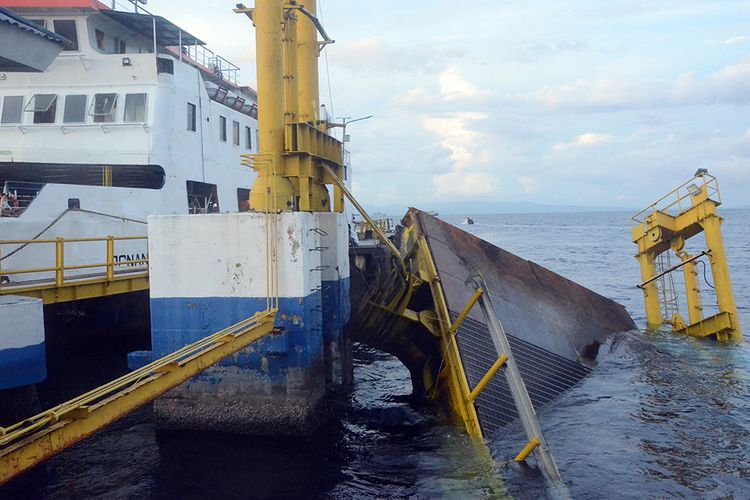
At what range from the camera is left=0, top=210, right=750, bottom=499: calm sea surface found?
742cm

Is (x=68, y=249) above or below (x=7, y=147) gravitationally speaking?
below

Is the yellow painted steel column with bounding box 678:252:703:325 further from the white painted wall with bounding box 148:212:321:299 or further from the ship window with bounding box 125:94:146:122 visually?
the ship window with bounding box 125:94:146:122

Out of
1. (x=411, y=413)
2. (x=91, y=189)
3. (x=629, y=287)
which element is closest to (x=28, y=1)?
(x=91, y=189)

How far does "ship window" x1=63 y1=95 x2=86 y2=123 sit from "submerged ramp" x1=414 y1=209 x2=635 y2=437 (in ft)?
30.9

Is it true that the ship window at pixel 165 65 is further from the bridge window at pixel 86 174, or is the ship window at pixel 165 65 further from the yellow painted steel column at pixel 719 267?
the yellow painted steel column at pixel 719 267

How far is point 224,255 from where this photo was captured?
891 centimetres

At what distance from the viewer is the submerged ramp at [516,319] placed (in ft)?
31.9

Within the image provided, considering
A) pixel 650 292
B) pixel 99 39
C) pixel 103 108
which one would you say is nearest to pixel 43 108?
pixel 103 108


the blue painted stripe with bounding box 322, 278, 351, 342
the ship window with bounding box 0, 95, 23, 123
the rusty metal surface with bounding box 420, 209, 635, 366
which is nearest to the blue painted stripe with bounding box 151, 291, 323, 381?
the blue painted stripe with bounding box 322, 278, 351, 342

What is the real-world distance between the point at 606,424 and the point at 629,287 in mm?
25626

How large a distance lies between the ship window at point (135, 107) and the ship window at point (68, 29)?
2.53 meters

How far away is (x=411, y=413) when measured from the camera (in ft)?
34.8

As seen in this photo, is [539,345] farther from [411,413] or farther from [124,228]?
[124,228]

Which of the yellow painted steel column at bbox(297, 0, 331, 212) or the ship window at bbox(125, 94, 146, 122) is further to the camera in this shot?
the ship window at bbox(125, 94, 146, 122)
